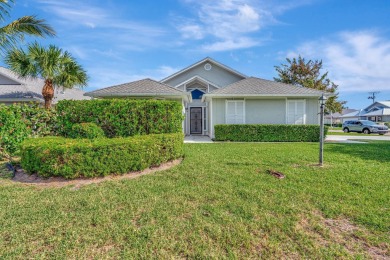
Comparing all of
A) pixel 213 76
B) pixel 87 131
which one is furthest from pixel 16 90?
pixel 213 76

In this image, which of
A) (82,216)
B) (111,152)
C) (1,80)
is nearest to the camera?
(82,216)

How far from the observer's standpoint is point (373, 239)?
2.78 meters

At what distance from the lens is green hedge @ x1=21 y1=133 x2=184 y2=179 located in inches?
198

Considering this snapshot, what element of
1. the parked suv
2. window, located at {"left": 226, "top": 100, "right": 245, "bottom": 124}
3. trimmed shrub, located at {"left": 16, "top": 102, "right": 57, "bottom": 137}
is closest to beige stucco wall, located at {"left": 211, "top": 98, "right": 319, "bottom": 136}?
window, located at {"left": 226, "top": 100, "right": 245, "bottom": 124}

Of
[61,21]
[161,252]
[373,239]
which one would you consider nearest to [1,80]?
[61,21]

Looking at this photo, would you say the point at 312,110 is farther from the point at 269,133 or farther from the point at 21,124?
the point at 21,124

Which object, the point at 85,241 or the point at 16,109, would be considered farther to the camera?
the point at 16,109

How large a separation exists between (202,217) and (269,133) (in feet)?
38.6

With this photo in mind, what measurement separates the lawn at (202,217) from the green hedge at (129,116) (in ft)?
9.61

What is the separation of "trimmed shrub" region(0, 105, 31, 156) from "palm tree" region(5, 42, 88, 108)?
604 cm

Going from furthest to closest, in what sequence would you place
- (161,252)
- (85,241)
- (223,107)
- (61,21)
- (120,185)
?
(223,107)
(61,21)
(120,185)
(85,241)
(161,252)

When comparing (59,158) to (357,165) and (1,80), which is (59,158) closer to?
(357,165)

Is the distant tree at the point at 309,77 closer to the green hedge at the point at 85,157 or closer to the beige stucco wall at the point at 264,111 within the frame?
the beige stucco wall at the point at 264,111

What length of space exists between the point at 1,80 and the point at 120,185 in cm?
2174
